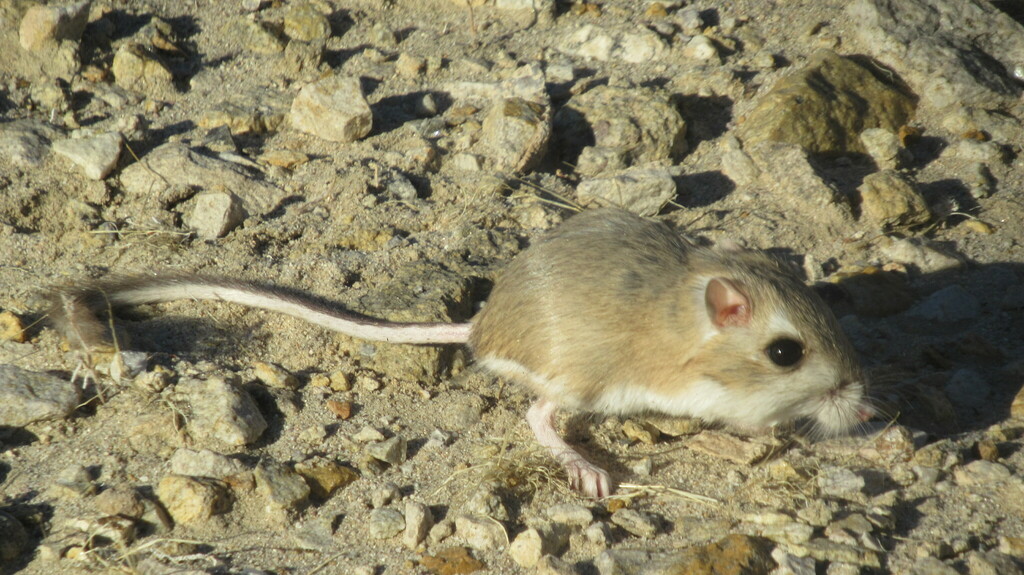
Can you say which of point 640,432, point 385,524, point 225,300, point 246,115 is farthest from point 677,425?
point 246,115

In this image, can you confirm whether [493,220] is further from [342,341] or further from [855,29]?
[855,29]

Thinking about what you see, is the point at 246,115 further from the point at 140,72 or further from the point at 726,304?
the point at 726,304

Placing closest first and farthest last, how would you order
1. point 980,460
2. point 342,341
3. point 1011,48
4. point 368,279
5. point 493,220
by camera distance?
point 980,460 < point 342,341 < point 368,279 < point 493,220 < point 1011,48

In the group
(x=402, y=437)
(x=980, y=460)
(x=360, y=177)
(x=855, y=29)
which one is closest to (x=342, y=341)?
→ (x=402, y=437)

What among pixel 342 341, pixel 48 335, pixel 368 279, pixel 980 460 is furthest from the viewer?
pixel 368 279

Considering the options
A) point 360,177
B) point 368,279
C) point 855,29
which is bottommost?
point 368,279

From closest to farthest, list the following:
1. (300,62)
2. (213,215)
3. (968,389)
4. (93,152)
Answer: (968,389)
(213,215)
(93,152)
(300,62)

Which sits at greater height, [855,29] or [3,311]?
[855,29]
